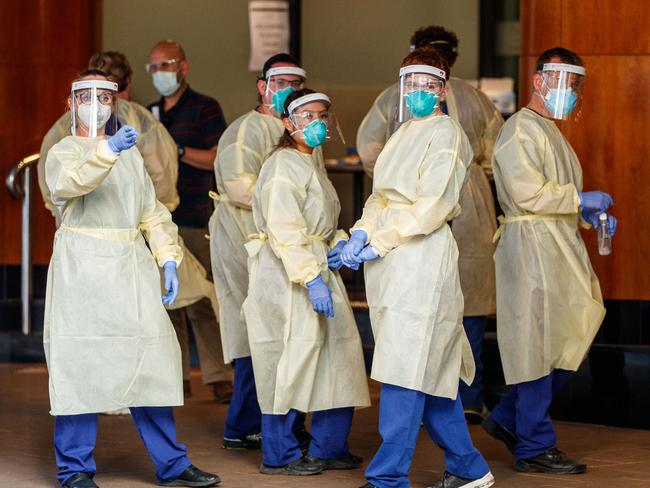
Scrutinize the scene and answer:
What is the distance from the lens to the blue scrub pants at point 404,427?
5355mm

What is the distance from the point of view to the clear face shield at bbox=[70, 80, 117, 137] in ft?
18.2

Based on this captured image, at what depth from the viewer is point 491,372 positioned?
7.62 meters

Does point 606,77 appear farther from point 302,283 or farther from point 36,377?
point 36,377

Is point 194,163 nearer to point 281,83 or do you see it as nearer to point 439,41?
point 281,83

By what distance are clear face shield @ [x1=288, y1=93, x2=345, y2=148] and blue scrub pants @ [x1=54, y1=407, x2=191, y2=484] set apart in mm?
1224

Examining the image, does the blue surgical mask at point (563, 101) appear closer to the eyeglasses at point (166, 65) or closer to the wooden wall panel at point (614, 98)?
the wooden wall panel at point (614, 98)

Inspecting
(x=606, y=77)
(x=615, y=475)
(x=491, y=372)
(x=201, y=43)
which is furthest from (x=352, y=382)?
(x=201, y=43)

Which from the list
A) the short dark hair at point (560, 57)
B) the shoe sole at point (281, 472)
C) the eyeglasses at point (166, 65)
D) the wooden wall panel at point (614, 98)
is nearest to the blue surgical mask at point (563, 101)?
the short dark hair at point (560, 57)

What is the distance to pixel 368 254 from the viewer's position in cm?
539

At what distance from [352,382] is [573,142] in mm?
2028

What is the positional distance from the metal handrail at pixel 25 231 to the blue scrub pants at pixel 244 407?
107 inches

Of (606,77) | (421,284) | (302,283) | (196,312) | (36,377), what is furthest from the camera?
(36,377)

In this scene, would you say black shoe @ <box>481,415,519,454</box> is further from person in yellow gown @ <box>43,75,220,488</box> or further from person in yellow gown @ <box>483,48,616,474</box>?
person in yellow gown @ <box>43,75,220,488</box>

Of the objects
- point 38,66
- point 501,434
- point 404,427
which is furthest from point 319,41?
point 404,427
